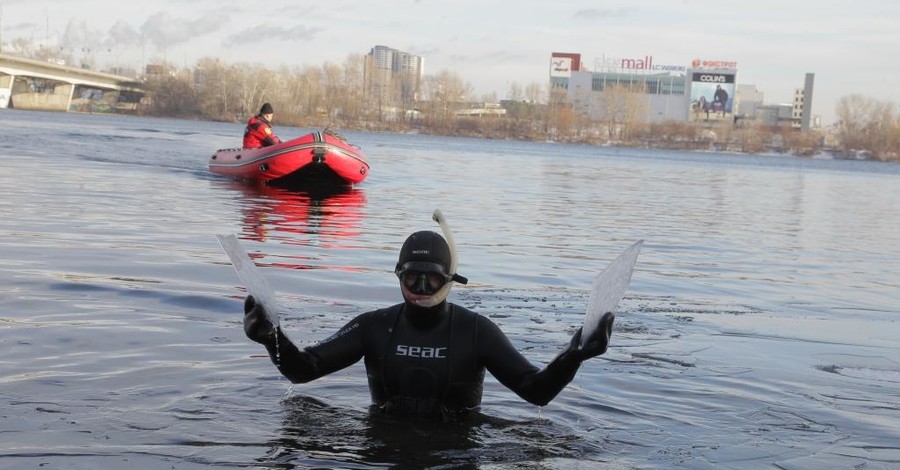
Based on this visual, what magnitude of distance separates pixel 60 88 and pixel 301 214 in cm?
9766

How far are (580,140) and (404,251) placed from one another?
440 ft

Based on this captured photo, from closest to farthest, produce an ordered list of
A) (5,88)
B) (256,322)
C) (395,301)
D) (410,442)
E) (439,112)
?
(256,322)
(410,442)
(395,301)
(5,88)
(439,112)

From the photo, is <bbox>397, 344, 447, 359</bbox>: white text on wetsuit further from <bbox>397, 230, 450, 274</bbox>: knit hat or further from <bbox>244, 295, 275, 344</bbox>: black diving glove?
<bbox>244, 295, 275, 344</bbox>: black diving glove

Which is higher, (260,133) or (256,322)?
(260,133)

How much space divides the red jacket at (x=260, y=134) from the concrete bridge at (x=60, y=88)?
7677cm

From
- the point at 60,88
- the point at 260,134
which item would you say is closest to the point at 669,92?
the point at 60,88

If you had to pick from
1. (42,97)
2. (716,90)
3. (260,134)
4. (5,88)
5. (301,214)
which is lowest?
(301,214)

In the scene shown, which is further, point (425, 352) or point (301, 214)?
point (301, 214)

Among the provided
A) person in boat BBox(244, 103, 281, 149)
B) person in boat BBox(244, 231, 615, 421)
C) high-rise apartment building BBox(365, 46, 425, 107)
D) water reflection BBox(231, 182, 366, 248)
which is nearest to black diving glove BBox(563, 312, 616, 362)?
person in boat BBox(244, 231, 615, 421)

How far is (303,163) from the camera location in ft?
77.2

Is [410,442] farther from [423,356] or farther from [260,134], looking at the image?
[260,134]

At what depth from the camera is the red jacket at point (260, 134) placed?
78.5ft

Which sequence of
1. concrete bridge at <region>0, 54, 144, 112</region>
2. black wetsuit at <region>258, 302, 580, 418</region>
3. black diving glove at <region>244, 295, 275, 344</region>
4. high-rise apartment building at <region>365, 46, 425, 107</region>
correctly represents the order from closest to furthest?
black diving glove at <region>244, 295, 275, 344</region>, black wetsuit at <region>258, 302, 580, 418</region>, concrete bridge at <region>0, 54, 144, 112</region>, high-rise apartment building at <region>365, 46, 425, 107</region>

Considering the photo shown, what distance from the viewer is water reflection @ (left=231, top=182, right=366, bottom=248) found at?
14.9 m
